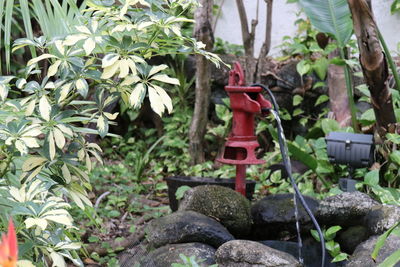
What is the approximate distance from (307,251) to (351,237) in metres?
0.25

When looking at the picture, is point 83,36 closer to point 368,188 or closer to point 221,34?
point 368,188

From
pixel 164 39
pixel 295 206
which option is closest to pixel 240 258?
pixel 295 206

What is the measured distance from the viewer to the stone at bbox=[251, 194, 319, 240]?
3.07m

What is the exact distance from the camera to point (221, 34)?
6.56 metres

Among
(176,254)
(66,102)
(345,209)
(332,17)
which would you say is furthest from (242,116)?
(332,17)

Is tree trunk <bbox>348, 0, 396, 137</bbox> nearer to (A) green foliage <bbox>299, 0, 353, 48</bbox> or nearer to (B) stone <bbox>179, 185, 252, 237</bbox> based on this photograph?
(A) green foliage <bbox>299, 0, 353, 48</bbox>

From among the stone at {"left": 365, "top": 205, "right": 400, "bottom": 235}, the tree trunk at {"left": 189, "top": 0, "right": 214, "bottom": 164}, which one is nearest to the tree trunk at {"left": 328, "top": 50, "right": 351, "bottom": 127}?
the tree trunk at {"left": 189, "top": 0, "right": 214, "bottom": 164}

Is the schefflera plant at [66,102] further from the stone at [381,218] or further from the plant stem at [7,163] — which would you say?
the stone at [381,218]

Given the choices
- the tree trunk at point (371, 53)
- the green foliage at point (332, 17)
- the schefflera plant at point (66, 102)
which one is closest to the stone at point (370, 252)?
the schefflera plant at point (66, 102)

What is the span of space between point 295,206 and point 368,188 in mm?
947

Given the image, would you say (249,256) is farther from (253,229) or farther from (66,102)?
(66,102)

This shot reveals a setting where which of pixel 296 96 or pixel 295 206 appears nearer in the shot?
pixel 295 206

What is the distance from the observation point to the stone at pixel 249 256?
2341mm

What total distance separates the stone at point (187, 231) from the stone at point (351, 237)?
602mm
